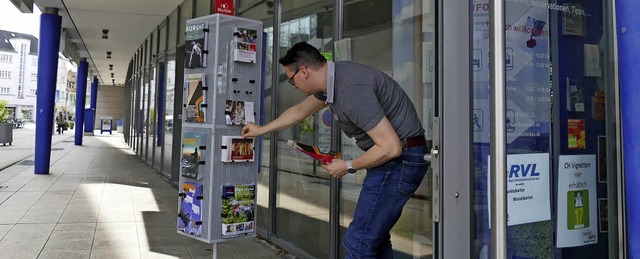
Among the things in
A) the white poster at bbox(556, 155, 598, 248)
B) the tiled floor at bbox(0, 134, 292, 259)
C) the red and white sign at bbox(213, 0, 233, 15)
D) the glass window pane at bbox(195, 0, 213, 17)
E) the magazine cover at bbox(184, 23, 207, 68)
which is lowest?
the tiled floor at bbox(0, 134, 292, 259)

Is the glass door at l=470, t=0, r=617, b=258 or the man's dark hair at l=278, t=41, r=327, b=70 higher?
the man's dark hair at l=278, t=41, r=327, b=70

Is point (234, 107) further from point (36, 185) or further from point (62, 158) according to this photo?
point (62, 158)

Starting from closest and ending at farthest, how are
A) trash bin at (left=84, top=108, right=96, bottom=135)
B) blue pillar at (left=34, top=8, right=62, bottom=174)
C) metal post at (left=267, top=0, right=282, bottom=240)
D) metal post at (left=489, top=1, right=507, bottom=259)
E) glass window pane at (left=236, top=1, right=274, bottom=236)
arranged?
1. metal post at (left=489, top=1, right=507, bottom=259)
2. metal post at (left=267, top=0, right=282, bottom=240)
3. glass window pane at (left=236, top=1, right=274, bottom=236)
4. blue pillar at (left=34, top=8, right=62, bottom=174)
5. trash bin at (left=84, top=108, right=96, bottom=135)

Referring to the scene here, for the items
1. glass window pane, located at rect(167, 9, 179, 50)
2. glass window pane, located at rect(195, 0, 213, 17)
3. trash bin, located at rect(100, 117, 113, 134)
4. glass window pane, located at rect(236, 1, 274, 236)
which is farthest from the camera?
trash bin, located at rect(100, 117, 113, 134)

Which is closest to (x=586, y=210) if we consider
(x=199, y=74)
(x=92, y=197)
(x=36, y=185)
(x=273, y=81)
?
(x=199, y=74)

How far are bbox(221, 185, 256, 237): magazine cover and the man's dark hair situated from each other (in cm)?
130

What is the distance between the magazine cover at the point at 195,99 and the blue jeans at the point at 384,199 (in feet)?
4.92

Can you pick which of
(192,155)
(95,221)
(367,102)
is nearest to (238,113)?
(192,155)

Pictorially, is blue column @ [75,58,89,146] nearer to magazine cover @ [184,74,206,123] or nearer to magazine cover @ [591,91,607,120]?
magazine cover @ [184,74,206,123]

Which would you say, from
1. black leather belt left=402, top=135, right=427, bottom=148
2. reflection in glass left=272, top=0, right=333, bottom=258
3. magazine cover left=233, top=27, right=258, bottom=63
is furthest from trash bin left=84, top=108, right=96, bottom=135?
black leather belt left=402, top=135, right=427, bottom=148

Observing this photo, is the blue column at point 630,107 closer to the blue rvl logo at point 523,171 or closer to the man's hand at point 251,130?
the blue rvl logo at point 523,171

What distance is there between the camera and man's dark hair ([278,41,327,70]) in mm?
2189

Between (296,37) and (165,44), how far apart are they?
6701mm

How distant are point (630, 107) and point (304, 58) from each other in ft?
4.19
